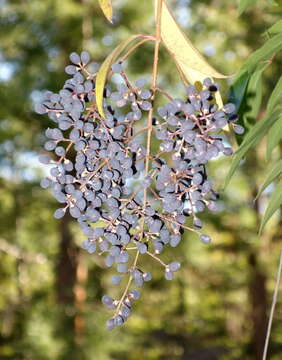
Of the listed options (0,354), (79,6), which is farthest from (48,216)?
(79,6)

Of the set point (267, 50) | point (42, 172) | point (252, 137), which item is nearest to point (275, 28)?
point (267, 50)

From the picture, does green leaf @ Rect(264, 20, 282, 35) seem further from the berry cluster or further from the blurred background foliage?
the blurred background foliage

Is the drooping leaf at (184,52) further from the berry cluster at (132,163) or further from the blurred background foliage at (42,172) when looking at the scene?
the blurred background foliage at (42,172)

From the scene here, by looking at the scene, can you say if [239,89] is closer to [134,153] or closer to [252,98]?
[252,98]

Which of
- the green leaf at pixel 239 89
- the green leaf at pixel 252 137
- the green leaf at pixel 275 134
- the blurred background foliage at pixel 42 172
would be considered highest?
the green leaf at pixel 252 137

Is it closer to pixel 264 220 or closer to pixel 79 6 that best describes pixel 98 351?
pixel 79 6

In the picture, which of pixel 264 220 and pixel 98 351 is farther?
pixel 98 351

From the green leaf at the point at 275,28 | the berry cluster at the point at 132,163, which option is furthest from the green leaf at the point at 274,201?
the green leaf at the point at 275,28
